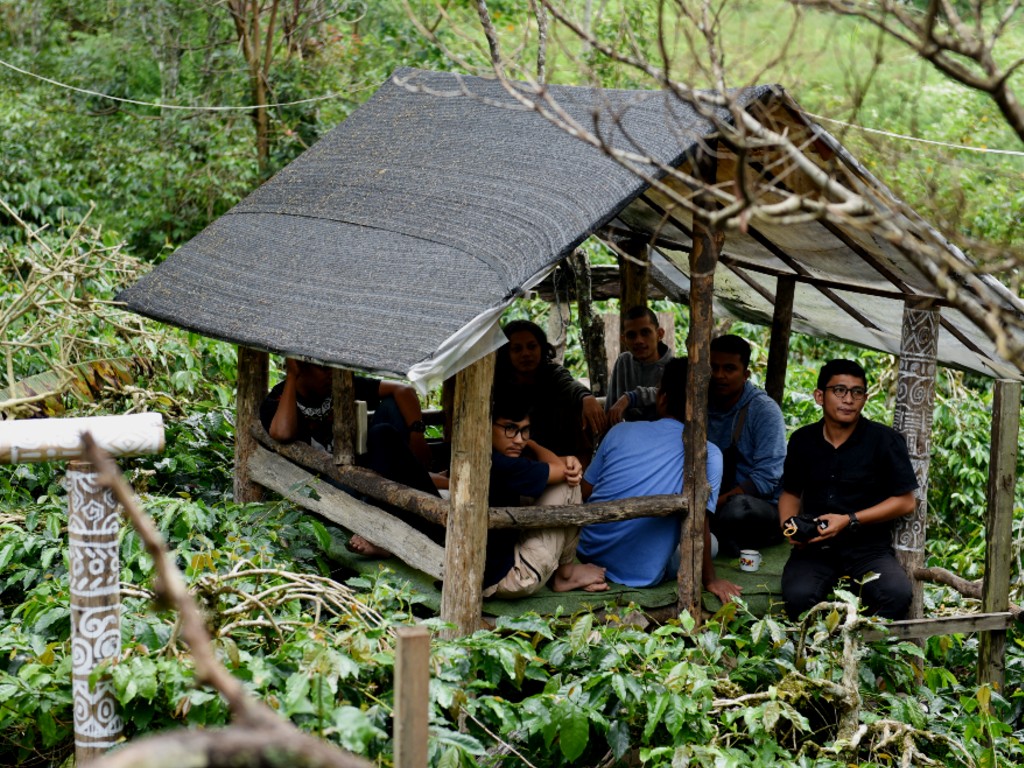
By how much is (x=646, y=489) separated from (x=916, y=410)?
1.36 metres

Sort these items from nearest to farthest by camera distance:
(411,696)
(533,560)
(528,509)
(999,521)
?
(411,696) → (528,509) → (533,560) → (999,521)

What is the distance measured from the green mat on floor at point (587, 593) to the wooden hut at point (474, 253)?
0.18m

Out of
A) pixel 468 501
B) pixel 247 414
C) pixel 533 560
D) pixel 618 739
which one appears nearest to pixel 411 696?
pixel 618 739

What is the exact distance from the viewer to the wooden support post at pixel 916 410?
565 centimetres

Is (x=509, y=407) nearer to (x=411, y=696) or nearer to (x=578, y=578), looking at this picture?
(x=578, y=578)

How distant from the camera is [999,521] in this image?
583 cm

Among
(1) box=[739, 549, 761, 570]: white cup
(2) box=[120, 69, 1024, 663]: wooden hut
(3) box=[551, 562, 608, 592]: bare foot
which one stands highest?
(2) box=[120, 69, 1024, 663]: wooden hut

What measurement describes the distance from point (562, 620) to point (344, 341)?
4.88 ft

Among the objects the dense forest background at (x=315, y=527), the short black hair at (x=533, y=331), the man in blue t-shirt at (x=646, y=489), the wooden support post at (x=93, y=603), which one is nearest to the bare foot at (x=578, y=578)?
the man in blue t-shirt at (x=646, y=489)

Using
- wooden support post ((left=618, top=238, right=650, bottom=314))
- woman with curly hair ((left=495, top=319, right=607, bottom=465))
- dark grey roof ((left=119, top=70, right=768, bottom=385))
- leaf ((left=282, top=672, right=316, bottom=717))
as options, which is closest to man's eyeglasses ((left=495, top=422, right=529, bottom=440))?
dark grey roof ((left=119, top=70, right=768, bottom=385))

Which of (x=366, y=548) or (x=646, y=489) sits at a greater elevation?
(x=646, y=489)

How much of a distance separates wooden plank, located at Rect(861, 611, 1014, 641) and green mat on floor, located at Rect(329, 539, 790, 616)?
55cm

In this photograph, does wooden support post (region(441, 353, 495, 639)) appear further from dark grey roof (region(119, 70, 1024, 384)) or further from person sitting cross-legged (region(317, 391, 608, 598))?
dark grey roof (region(119, 70, 1024, 384))

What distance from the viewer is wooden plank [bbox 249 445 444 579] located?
17.7 ft
